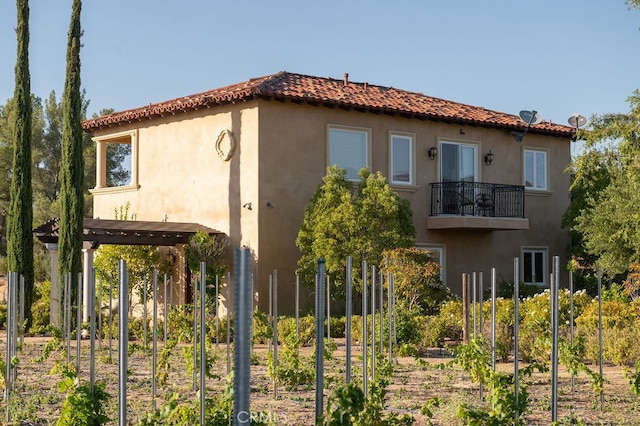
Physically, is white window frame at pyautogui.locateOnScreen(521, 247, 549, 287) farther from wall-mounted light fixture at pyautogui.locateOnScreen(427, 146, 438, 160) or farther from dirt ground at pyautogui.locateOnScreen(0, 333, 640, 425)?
dirt ground at pyautogui.locateOnScreen(0, 333, 640, 425)

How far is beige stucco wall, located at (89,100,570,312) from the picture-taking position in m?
22.7

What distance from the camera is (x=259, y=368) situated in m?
15.0

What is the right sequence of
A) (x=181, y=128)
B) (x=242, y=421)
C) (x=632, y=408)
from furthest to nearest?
(x=181, y=128) → (x=632, y=408) → (x=242, y=421)

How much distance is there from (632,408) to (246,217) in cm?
1331

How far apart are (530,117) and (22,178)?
1365 cm

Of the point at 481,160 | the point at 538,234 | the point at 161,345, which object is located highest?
the point at 481,160

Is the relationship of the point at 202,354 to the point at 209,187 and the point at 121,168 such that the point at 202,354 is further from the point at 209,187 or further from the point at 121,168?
the point at 121,168

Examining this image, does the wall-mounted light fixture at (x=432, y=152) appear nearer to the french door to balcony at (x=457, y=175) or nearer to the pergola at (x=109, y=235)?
the french door to balcony at (x=457, y=175)

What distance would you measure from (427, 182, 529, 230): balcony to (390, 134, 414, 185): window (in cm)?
79

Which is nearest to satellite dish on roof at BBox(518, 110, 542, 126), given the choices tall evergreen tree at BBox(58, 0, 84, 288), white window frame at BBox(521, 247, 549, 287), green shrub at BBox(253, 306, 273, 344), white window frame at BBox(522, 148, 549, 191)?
white window frame at BBox(522, 148, 549, 191)

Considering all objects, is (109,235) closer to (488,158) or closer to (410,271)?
(410,271)

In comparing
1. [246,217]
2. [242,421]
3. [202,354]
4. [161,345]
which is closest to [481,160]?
[246,217]

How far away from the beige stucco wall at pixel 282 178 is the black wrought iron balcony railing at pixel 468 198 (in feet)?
1.05

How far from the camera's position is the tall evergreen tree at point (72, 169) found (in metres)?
21.8
